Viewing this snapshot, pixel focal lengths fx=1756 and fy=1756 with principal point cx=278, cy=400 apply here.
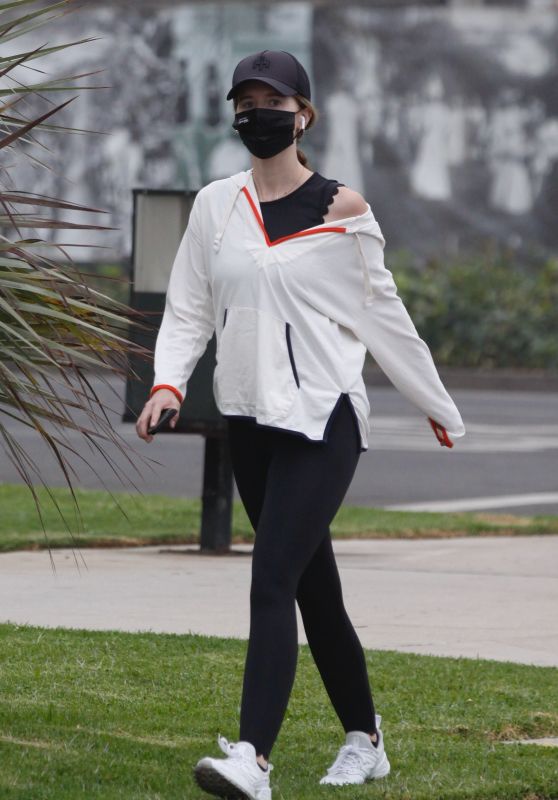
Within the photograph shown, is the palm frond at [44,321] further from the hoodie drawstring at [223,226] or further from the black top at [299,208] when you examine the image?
the black top at [299,208]

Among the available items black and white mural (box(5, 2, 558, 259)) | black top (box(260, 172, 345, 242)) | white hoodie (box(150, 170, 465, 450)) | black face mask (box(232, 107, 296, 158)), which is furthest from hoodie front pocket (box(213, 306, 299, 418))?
black and white mural (box(5, 2, 558, 259))

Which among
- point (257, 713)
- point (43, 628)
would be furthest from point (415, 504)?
point (257, 713)

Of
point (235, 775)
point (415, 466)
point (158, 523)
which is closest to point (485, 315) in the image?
point (415, 466)

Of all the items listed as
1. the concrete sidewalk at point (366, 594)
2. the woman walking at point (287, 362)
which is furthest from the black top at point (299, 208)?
the concrete sidewalk at point (366, 594)

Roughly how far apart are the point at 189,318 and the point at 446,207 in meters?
30.7

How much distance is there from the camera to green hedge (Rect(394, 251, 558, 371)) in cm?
2889

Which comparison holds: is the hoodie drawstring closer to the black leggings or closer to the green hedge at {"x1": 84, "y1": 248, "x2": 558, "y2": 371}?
the black leggings

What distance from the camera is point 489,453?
53.2 feet

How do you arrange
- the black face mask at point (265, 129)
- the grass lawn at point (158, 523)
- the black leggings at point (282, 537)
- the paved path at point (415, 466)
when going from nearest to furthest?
the black leggings at point (282, 537), the black face mask at point (265, 129), the grass lawn at point (158, 523), the paved path at point (415, 466)

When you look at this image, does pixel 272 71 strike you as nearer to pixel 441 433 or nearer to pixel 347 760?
pixel 441 433

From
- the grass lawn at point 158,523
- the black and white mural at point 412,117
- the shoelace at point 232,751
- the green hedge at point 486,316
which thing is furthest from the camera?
the black and white mural at point 412,117

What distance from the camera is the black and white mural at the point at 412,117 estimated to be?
34781mm

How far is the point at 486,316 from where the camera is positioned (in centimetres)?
2897

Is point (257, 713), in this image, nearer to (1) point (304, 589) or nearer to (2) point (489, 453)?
(1) point (304, 589)
